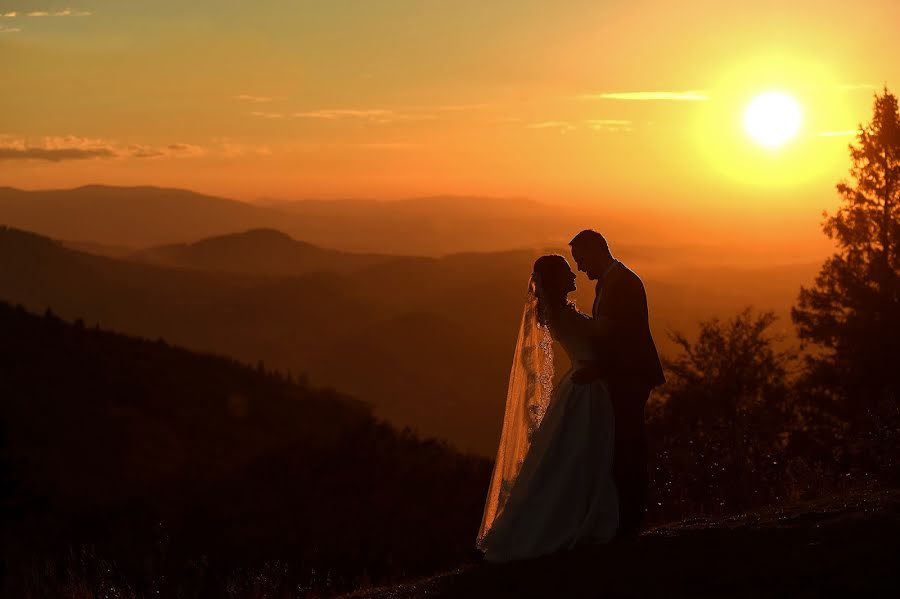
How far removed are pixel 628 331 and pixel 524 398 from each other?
151 cm

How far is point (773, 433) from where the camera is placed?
1243 inches

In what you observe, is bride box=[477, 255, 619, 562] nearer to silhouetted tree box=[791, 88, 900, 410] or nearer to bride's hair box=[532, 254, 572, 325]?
bride's hair box=[532, 254, 572, 325]

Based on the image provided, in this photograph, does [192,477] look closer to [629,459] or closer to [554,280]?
[554,280]

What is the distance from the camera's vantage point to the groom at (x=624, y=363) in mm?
9312

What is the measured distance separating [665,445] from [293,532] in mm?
7876

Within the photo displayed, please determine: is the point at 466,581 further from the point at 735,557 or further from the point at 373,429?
the point at 373,429

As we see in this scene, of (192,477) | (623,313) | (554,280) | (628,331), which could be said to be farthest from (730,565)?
(192,477)

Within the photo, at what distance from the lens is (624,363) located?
9.36m

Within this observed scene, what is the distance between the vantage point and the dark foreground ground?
7.52m

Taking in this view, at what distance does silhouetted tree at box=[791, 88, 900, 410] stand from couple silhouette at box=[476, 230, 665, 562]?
2701cm

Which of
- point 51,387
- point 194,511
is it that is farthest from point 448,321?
point 194,511

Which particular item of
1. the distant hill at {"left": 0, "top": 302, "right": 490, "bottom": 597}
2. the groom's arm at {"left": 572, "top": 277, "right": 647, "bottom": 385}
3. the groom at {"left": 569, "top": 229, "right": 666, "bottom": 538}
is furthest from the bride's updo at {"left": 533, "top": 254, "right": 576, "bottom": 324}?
the distant hill at {"left": 0, "top": 302, "right": 490, "bottom": 597}

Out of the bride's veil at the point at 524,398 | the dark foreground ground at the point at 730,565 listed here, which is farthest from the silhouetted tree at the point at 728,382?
the dark foreground ground at the point at 730,565

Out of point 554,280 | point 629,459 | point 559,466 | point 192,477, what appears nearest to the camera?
point 629,459
